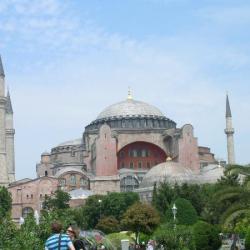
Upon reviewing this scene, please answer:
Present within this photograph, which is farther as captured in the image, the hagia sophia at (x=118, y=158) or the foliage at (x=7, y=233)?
the hagia sophia at (x=118, y=158)

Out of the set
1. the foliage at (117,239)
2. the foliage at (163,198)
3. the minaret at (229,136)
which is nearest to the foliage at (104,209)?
the foliage at (163,198)

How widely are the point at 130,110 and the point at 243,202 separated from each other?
50.3 m

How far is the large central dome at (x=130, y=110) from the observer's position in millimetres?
72125

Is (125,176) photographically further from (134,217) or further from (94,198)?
(134,217)

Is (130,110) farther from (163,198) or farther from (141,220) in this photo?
(141,220)

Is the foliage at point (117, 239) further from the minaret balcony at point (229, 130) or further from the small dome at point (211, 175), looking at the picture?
the minaret balcony at point (229, 130)

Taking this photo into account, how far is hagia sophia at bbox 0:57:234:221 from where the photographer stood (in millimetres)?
60750

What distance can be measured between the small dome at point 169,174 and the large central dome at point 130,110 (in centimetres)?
1106

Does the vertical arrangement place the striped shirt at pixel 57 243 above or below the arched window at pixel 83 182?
below

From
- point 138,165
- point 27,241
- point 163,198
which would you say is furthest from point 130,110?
point 27,241

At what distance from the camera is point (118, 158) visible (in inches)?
2744

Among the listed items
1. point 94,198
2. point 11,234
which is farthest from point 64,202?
point 11,234

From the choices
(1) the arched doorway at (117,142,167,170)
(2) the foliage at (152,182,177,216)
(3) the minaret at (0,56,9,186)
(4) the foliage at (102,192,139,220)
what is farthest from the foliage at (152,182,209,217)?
(1) the arched doorway at (117,142,167,170)

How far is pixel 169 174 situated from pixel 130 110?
14.3 meters
